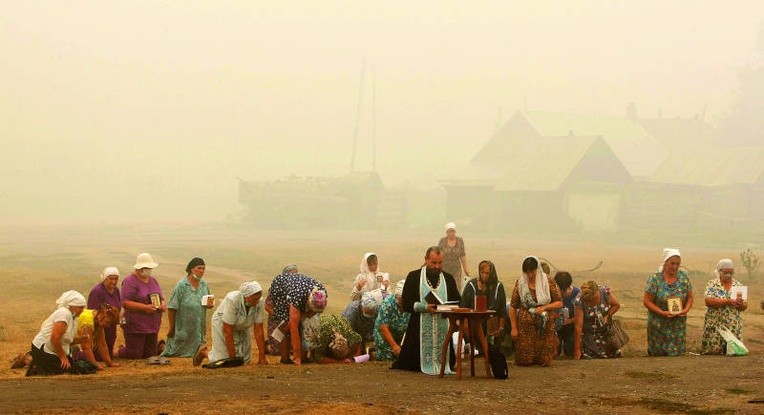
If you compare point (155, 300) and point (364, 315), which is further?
point (364, 315)

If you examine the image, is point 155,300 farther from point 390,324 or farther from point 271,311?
point 390,324

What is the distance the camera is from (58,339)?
10.2m

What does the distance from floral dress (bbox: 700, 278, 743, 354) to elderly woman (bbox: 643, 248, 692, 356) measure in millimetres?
334

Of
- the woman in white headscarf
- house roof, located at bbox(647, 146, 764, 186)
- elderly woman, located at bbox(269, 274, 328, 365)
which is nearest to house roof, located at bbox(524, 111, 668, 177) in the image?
house roof, located at bbox(647, 146, 764, 186)

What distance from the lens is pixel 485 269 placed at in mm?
10891

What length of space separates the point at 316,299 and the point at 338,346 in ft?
2.86

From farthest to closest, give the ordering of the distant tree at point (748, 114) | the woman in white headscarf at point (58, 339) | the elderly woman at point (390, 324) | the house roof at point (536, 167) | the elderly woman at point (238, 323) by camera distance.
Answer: the distant tree at point (748, 114) → the house roof at point (536, 167) → the elderly woman at point (390, 324) → the elderly woman at point (238, 323) → the woman in white headscarf at point (58, 339)

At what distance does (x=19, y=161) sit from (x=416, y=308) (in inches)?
3855

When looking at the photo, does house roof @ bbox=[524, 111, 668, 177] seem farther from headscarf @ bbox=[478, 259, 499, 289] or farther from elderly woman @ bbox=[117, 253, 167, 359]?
elderly woman @ bbox=[117, 253, 167, 359]

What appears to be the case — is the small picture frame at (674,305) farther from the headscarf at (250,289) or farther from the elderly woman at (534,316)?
the headscarf at (250,289)

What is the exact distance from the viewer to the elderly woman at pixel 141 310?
1191cm

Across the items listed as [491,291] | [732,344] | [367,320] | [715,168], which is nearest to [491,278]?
[491,291]

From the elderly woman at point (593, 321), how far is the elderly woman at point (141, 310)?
5.02m

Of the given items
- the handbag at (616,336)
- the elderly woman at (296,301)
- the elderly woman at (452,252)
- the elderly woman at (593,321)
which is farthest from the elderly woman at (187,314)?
the elderly woman at (452,252)
